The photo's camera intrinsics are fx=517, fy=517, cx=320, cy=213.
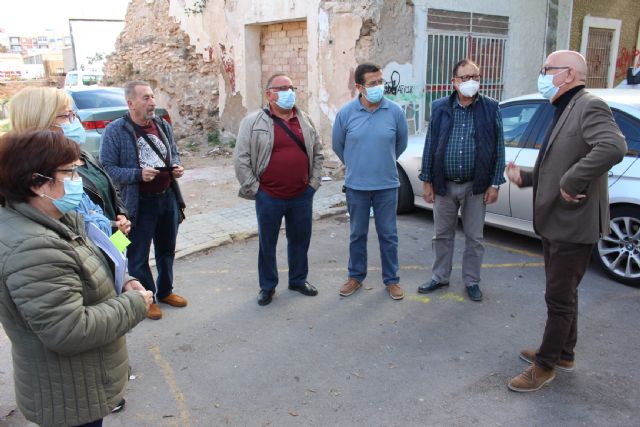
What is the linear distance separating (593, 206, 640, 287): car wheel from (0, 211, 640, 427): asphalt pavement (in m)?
0.14

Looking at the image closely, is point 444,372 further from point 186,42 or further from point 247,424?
point 186,42

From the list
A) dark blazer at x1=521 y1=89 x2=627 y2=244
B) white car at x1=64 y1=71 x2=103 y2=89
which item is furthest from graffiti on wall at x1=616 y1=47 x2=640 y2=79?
white car at x1=64 y1=71 x2=103 y2=89

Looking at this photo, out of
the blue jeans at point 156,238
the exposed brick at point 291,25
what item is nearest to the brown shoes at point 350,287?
the blue jeans at point 156,238

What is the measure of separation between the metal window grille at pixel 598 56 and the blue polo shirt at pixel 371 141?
34.3 ft

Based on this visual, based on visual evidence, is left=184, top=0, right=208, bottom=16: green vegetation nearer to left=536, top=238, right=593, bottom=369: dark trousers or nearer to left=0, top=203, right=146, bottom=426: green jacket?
left=536, top=238, right=593, bottom=369: dark trousers

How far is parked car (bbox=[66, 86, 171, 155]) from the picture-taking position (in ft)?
28.0

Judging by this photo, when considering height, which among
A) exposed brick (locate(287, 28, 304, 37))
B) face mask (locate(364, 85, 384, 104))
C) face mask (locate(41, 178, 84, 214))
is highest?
exposed brick (locate(287, 28, 304, 37))

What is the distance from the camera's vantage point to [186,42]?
12984 millimetres

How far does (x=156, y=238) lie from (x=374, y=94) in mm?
2184

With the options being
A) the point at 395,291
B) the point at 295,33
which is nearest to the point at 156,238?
the point at 395,291

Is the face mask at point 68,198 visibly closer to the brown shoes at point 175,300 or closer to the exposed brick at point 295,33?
the brown shoes at point 175,300

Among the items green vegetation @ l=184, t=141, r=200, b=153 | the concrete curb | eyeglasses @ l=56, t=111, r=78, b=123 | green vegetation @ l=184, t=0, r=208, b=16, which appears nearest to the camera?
eyeglasses @ l=56, t=111, r=78, b=123

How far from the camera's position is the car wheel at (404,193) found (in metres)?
6.80

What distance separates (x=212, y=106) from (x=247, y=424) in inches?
423
